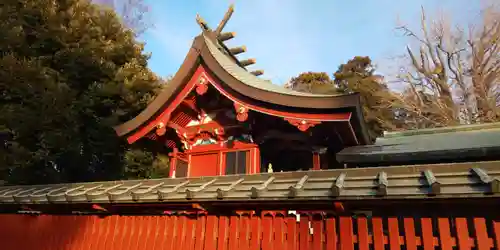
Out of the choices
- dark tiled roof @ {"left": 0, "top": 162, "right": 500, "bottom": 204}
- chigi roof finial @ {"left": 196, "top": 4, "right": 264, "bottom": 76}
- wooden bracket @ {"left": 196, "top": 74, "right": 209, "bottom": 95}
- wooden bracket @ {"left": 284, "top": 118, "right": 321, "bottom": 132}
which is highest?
chigi roof finial @ {"left": 196, "top": 4, "right": 264, "bottom": 76}

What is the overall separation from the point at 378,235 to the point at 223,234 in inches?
89.5

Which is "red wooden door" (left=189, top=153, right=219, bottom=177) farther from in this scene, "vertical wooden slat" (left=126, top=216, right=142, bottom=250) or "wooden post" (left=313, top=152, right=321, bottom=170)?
"vertical wooden slat" (left=126, top=216, right=142, bottom=250)

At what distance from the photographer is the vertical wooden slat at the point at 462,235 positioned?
4.07 metres

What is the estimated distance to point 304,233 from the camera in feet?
16.3

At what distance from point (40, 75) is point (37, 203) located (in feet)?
21.6

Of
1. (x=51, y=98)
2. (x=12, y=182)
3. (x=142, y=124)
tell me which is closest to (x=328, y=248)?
(x=142, y=124)

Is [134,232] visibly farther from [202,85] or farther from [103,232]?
[202,85]

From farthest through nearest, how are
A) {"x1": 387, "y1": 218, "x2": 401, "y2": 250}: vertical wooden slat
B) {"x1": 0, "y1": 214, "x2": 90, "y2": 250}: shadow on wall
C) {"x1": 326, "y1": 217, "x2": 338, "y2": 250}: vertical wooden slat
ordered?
{"x1": 0, "y1": 214, "x2": 90, "y2": 250}: shadow on wall
{"x1": 326, "y1": 217, "x2": 338, "y2": 250}: vertical wooden slat
{"x1": 387, "y1": 218, "x2": 401, "y2": 250}: vertical wooden slat

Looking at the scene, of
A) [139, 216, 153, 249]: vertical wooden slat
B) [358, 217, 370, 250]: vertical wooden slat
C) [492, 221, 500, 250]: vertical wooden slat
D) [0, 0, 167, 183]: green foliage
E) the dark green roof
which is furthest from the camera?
[0, 0, 167, 183]: green foliage

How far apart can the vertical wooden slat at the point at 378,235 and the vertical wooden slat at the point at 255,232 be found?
161 cm

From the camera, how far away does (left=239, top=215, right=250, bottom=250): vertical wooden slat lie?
207 inches

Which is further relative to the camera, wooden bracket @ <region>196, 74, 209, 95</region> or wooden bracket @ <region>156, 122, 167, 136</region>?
wooden bracket @ <region>156, 122, 167, 136</region>

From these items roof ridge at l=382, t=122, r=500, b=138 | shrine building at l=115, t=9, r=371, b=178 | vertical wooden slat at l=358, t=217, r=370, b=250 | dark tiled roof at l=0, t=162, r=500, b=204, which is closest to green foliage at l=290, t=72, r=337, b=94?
roof ridge at l=382, t=122, r=500, b=138

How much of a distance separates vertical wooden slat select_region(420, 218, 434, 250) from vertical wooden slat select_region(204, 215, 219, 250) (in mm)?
2922
